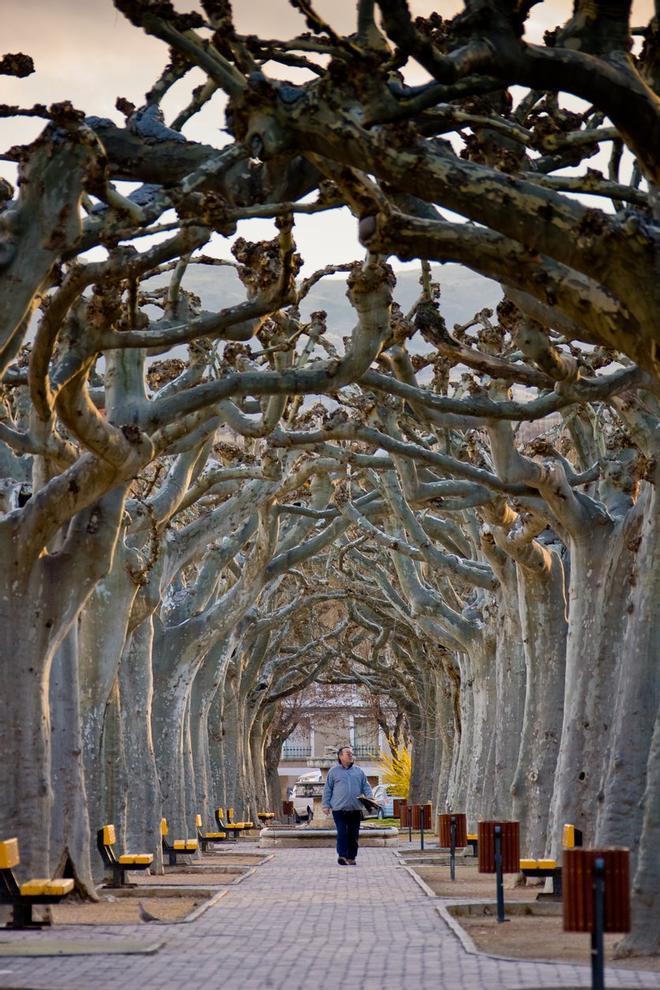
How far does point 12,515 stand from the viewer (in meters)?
13.8

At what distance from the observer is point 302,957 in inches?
442

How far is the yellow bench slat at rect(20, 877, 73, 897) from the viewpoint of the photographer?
12312mm

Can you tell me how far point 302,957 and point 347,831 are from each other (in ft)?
47.0

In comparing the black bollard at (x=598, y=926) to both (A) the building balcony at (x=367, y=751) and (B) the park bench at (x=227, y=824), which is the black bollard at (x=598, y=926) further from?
(A) the building balcony at (x=367, y=751)

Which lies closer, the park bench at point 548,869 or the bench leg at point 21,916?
the bench leg at point 21,916

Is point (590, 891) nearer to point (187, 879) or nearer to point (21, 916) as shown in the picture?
point (21, 916)

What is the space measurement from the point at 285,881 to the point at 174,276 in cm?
974

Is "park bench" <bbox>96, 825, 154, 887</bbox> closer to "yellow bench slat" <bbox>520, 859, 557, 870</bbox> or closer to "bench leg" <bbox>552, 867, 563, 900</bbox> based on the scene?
"yellow bench slat" <bbox>520, 859, 557, 870</bbox>

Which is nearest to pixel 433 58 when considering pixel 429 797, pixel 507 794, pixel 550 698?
pixel 550 698

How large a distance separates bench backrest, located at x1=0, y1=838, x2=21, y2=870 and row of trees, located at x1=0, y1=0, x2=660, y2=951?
838 mm

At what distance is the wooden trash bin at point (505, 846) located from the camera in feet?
52.5

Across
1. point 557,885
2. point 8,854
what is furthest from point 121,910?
point 557,885

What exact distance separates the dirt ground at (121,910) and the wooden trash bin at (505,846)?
9.64 ft

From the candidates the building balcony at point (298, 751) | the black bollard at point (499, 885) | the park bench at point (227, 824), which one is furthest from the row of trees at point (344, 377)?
the building balcony at point (298, 751)
